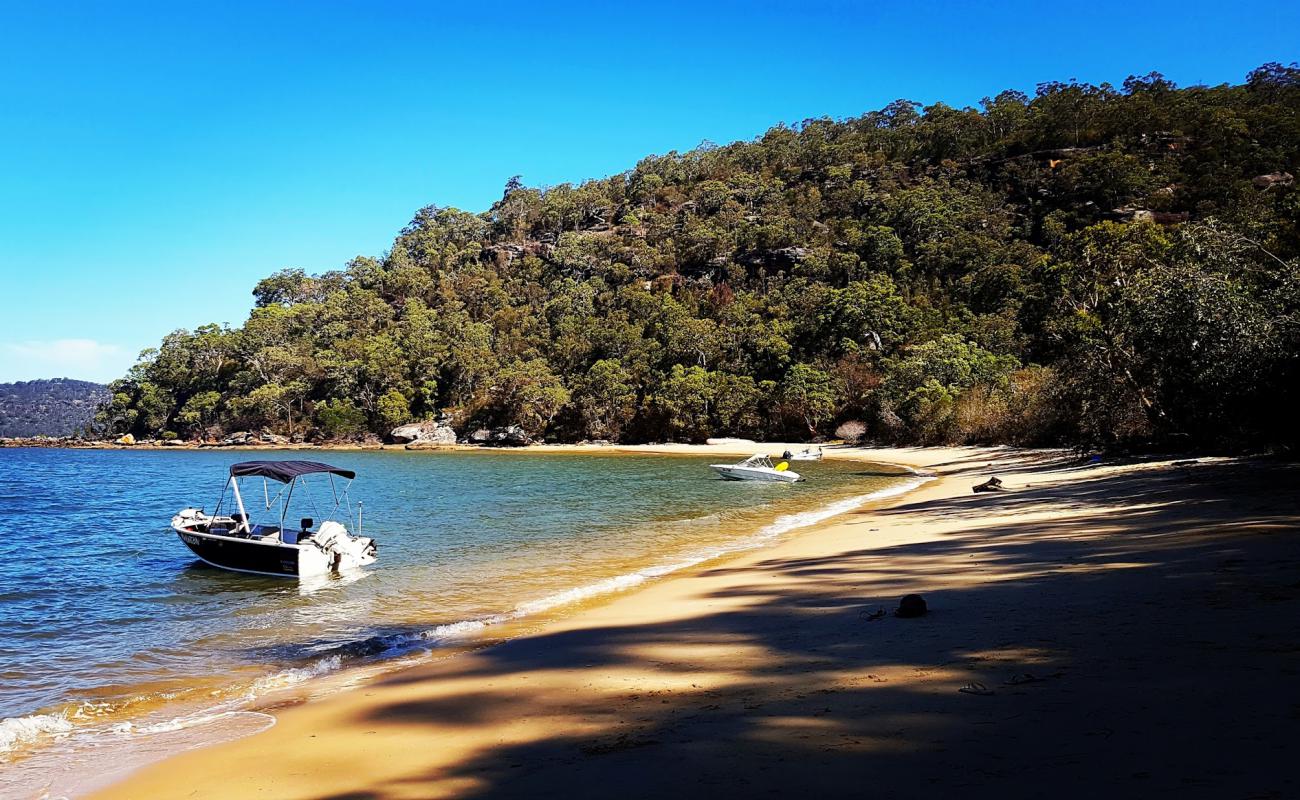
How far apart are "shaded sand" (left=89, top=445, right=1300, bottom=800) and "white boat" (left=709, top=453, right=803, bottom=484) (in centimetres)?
2360

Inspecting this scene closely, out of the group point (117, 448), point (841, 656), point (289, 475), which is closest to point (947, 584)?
point (841, 656)

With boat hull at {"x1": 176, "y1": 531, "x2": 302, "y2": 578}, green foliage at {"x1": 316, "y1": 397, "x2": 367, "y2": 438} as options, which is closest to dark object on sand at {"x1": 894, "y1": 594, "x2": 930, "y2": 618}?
boat hull at {"x1": 176, "y1": 531, "x2": 302, "y2": 578}

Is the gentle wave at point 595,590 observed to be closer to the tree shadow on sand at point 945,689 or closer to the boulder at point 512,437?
the tree shadow on sand at point 945,689

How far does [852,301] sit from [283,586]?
215 ft

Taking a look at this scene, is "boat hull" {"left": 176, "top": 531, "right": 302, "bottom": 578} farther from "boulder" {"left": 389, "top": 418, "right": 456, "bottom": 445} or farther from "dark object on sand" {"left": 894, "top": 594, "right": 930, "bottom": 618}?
"boulder" {"left": 389, "top": 418, "right": 456, "bottom": 445}

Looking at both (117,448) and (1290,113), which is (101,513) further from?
(1290,113)

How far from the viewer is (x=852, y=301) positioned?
237ft

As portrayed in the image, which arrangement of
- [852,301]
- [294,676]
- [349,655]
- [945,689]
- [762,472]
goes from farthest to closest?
[852,301]
[762,472]
[349,655]
[294,676]
[945,689]

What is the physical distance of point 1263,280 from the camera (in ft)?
72.8

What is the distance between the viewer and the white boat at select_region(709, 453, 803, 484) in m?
35.2

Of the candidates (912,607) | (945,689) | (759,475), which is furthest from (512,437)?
(945,689)

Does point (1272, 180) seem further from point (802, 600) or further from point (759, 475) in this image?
point (802, 600)

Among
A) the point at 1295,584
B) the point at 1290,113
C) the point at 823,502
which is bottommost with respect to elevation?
the point at 823,502

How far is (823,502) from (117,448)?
119 meters
